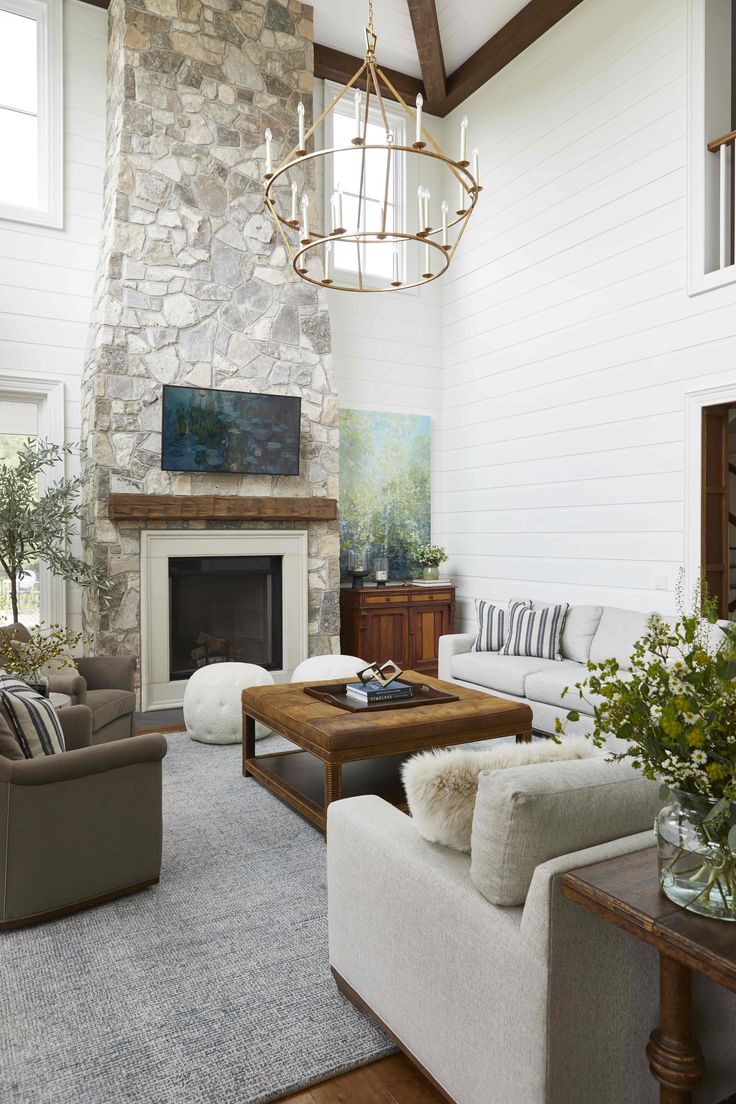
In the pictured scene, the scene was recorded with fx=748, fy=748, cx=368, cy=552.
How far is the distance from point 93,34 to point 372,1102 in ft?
23.1

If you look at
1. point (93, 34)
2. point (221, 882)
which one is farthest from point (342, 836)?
point (93, 34)

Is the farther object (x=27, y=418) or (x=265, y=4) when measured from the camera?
(x=265, y=4)

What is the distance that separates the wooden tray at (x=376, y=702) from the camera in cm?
356

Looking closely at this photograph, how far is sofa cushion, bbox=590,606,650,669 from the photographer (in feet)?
15.6

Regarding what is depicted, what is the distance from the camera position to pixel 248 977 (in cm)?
219

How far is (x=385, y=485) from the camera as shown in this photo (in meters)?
7.10

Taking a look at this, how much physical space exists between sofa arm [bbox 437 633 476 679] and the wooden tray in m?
1.50

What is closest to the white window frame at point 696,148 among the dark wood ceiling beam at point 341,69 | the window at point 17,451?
the dark wood ceiling beam at point 341,69

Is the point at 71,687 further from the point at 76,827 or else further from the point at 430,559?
the point at 430,559

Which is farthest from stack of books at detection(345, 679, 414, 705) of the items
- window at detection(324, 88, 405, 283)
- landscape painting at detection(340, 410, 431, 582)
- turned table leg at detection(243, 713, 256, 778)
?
window at detection(324, 88, 405, 283)

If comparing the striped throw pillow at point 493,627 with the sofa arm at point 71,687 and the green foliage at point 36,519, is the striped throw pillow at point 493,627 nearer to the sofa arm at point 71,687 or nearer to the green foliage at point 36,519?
the green foliage at point 36,519

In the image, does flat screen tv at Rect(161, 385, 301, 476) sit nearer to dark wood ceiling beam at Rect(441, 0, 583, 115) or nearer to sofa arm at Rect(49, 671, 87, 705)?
sofa arm at Rect(49, 671, 87, 705)

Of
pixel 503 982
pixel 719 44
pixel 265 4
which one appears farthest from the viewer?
pixel 265 4

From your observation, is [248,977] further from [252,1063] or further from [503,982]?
[503,982]
